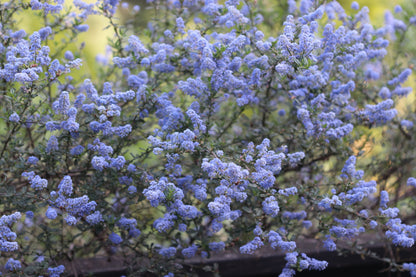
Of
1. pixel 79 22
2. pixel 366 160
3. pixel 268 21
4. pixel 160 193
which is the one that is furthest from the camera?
pixel 268 21

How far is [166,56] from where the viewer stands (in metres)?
2.67

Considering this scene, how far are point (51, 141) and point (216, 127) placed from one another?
0.85 metres

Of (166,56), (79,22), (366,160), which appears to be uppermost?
(79,22)

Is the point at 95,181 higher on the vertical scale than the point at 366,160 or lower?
lower

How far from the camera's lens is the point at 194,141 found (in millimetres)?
2184

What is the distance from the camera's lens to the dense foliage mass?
2.12m

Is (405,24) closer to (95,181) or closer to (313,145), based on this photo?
(313,145)

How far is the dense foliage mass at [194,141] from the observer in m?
2.12

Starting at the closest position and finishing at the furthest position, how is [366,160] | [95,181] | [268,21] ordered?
[95,181] < [366,160] < [268,21]

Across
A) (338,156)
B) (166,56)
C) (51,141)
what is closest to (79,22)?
(166,56)

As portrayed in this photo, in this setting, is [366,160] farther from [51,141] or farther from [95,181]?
[51,141]

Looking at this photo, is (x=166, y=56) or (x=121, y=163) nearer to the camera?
(x=121, y=163)

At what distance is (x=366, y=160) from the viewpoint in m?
3.38

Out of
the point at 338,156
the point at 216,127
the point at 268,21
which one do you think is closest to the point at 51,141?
the point at 216,127
